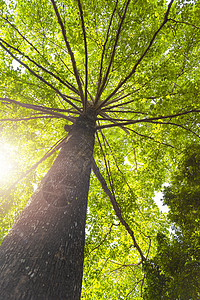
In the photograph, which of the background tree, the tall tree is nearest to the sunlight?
the tall tree

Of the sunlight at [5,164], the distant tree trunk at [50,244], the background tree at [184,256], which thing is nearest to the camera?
the distant tree trunk at [50,244]

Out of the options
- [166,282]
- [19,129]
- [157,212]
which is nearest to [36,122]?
[19,129]

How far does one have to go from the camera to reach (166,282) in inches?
145

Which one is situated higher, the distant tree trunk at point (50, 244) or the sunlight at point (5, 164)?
the sunlight at point (5, 164)

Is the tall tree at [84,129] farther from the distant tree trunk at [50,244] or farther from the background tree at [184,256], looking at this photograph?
the background tree at [184,256]

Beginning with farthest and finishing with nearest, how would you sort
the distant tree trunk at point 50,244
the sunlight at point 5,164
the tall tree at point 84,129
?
the sunlight at point 5,164
the tall tree at point 84,129
the distant tree trunk at point 50,244

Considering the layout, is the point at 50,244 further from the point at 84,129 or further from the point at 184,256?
the point at 184,256

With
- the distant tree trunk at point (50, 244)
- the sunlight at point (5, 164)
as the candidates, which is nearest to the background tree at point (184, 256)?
the distant tree trunk at point (50, 244)

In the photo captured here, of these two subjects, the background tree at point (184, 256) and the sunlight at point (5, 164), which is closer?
the background tree at point (184, 256)

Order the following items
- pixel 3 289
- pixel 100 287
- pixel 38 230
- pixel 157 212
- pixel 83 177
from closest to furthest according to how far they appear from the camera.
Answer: pixel 3 289
pixel 38 230
pixel 83 177
pixel 100 287
pixel 157 212

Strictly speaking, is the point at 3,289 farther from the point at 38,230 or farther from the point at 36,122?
the point at 36,122

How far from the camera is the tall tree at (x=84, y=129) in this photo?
1.62 metres

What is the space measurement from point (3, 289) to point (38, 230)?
0.54 meters

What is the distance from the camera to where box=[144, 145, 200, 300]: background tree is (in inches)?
136
